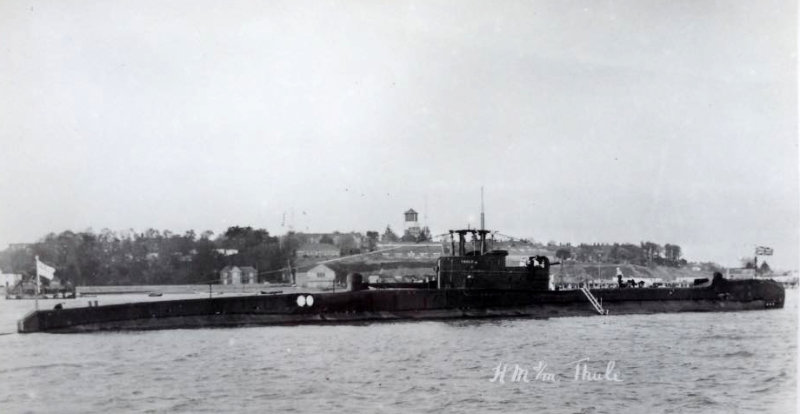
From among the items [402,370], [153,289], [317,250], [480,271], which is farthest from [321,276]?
[402,370]

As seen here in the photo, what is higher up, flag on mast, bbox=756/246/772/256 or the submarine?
flag on mast, bbox=756/246/772/256

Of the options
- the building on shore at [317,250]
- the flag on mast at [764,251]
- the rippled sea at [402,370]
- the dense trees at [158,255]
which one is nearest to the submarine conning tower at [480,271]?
the rippled sea at [402,370]

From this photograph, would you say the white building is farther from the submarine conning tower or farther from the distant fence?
the submarine conning tower

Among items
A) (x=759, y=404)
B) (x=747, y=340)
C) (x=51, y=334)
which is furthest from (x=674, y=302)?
(x=51, y=334)

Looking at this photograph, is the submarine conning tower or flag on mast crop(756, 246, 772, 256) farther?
flag on mast crop(756, 246, 772, 256)

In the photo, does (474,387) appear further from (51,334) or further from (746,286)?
(746,286)

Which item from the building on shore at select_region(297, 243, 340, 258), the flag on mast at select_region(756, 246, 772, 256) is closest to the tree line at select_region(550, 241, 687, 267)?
the building on shore at select_region(297, 243, 340, 258)

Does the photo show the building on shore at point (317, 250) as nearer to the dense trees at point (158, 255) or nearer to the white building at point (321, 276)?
the dense trees at point (158, 255)
